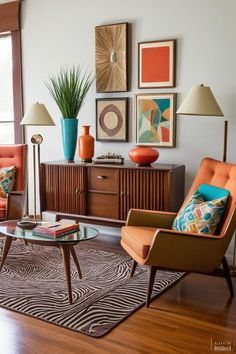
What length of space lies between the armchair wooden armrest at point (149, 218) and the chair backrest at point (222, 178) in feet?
0.91

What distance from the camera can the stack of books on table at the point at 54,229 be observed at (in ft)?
9.36

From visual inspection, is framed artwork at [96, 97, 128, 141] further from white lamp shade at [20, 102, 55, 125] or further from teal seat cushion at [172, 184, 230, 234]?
teal seat cushion at [172, 184, 230, 234]

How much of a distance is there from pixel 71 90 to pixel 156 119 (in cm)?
87

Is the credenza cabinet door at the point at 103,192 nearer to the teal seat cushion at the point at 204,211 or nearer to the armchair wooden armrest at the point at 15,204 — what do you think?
the armchair wooden armrest at the point at 15,204

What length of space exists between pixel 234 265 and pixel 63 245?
1463 millimetres

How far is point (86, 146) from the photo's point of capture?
405cm

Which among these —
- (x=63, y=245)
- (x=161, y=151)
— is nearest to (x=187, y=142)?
(x=161, y=151)

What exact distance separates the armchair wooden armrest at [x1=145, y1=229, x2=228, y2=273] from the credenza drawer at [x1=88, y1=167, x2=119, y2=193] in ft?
4.12

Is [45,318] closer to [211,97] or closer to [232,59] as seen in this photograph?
[211,97]

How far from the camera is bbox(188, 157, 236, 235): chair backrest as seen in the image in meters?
2.79

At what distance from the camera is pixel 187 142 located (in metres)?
3.88

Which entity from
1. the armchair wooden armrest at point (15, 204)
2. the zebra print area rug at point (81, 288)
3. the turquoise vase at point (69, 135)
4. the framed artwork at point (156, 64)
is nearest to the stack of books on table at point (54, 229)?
the zebra print area rug at point (81, 288)

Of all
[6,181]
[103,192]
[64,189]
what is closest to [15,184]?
[6,181]

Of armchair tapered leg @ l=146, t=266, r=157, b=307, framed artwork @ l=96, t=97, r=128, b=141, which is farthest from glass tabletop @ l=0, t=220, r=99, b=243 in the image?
framed artwork @ l=96, t=97, r=128, b=141
